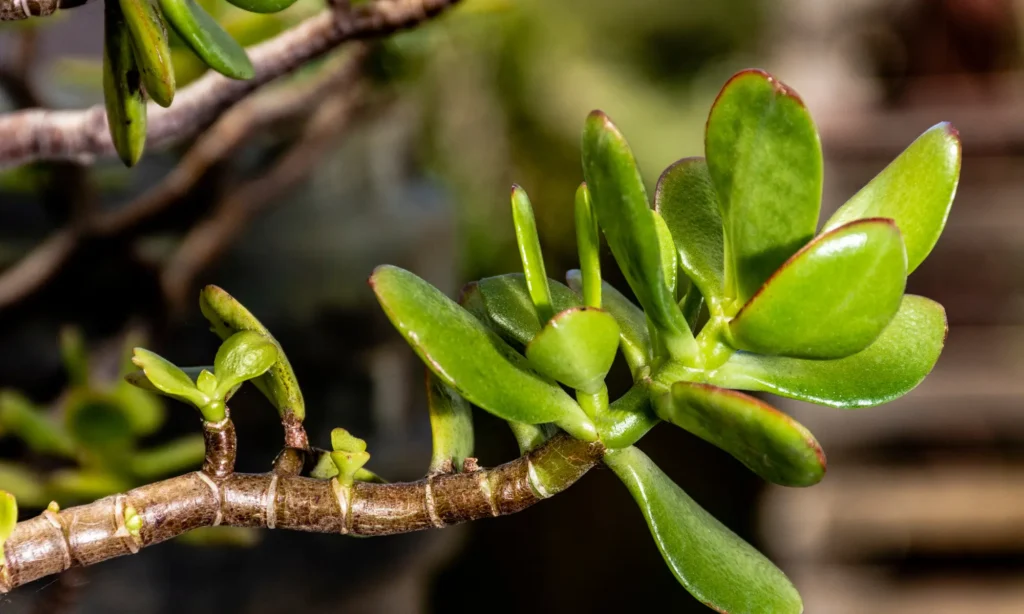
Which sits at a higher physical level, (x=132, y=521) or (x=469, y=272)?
(x=132, y=521)

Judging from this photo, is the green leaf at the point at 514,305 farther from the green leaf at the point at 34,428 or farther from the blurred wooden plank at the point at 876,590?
the blurred wooden plank at the point at 876,590

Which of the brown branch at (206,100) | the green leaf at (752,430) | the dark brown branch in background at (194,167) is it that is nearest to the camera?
the green leaf at (752,430)

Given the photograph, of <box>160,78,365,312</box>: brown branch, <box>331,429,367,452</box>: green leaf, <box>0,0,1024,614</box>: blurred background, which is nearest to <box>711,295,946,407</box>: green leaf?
<box>331,429,367,452</box>: green leaf

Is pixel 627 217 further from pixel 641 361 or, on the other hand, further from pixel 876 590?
pixel 876 590

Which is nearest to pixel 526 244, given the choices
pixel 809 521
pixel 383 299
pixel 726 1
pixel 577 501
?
pixel 383 299

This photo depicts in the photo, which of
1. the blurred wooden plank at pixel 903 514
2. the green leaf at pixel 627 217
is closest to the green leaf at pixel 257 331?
the green leaf at pixel 627 217

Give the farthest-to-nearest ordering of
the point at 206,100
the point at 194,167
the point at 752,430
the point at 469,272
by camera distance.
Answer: the point at 469,272 → the point at 194,167 → the point at 206,100 → the point at 752,430

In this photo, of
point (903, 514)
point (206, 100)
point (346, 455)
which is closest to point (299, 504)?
point (346, 455)

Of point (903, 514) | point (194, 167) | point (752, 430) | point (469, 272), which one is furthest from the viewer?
point (903, 514)
